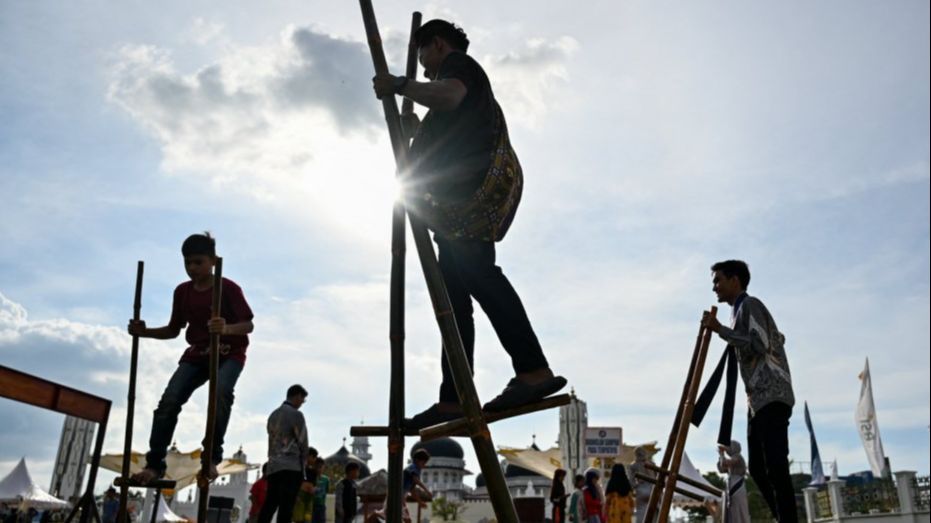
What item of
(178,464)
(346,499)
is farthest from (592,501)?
(178,464)

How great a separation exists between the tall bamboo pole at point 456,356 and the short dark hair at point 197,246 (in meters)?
2.25

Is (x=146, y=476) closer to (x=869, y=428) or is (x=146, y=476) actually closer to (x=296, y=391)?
(x=296, y=391)

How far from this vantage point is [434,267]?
2959mm

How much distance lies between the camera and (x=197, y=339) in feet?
16.3

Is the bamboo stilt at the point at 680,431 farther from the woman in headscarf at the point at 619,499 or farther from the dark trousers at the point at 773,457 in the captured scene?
the woman in headscarf at the point at 619,499

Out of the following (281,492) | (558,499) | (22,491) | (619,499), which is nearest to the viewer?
(281,492)

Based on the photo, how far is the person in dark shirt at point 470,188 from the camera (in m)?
3.11

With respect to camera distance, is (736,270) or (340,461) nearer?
(736,270)

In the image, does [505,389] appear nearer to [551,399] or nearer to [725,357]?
[551,399]

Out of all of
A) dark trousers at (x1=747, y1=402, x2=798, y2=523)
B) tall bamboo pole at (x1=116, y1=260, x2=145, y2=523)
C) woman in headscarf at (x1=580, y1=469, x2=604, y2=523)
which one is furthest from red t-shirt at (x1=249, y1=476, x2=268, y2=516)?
dark trousers at (x1=747, y1=402, x2=798, y2=523)

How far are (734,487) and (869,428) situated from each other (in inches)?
1038

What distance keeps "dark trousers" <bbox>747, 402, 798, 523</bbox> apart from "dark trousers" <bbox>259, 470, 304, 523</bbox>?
4.28m

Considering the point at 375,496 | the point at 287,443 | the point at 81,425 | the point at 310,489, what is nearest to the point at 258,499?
the point at 310,489

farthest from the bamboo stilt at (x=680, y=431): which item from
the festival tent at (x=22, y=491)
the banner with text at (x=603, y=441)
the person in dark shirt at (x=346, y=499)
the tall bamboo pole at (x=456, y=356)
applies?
Answer: the festival tent at (x=22, y=491)
